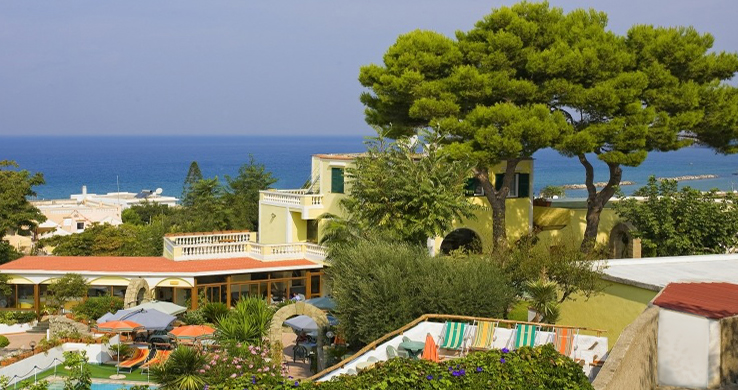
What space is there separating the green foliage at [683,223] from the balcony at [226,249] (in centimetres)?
1109

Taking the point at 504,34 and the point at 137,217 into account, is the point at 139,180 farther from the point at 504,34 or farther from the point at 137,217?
the point at 504,34

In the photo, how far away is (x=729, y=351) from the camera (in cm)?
1572

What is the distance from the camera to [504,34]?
30.1 m

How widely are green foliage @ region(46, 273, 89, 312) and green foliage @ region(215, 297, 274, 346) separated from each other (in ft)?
30.6

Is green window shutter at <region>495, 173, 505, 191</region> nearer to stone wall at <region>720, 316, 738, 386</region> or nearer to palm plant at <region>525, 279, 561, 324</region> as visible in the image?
palm plant at <region>525, 279, 561, 324</region>

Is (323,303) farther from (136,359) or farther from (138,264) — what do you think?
(138,264)

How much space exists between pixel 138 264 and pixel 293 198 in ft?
21.7

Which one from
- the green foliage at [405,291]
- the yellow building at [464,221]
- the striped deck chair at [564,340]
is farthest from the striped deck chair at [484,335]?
the yellow building at [464,221]

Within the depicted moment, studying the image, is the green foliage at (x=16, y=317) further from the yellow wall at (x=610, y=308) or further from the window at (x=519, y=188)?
the window at (x=519, y=188)

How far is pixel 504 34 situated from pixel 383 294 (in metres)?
13.5

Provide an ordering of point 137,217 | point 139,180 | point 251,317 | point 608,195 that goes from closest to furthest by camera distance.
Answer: point 251,317
point 608,195
point 137,217
point 139,180

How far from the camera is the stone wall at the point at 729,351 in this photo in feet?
51.1

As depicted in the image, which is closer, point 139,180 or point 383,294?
point 383,294

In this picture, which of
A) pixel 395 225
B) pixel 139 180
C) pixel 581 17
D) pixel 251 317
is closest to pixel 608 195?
pixel 581 17
